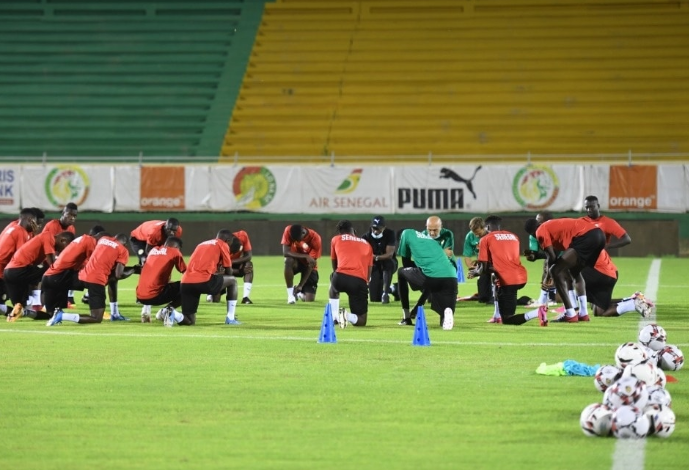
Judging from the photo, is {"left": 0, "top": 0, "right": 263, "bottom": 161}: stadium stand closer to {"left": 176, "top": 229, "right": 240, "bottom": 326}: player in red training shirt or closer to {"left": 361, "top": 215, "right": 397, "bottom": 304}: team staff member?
{"left": 361, "top": 215, "right": 397, "bottom": 304}: team staff member

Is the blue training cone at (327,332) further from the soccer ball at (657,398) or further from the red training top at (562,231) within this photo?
the soccer ball at (657,398)

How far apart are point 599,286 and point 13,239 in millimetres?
9069

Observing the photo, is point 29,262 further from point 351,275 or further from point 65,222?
point 351,275

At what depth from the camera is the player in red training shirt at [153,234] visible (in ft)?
65.5

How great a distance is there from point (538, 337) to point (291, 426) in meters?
7.18

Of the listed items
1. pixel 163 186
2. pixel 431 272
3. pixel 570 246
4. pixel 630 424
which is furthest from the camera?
pixel 163 186

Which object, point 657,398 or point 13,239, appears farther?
point 13,239

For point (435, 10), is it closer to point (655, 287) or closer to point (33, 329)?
point (655, 287)

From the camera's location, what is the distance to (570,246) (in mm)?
18750

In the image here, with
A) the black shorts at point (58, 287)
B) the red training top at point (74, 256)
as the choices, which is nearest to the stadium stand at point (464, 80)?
the red training top at point (74, 256)

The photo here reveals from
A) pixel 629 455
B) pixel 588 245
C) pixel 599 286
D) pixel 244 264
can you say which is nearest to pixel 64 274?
pixel 244 264

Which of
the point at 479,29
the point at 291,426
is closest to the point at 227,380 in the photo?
the point at 291,426

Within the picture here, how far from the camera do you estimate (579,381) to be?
1185 cm

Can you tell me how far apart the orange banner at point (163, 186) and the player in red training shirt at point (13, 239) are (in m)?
16.5
